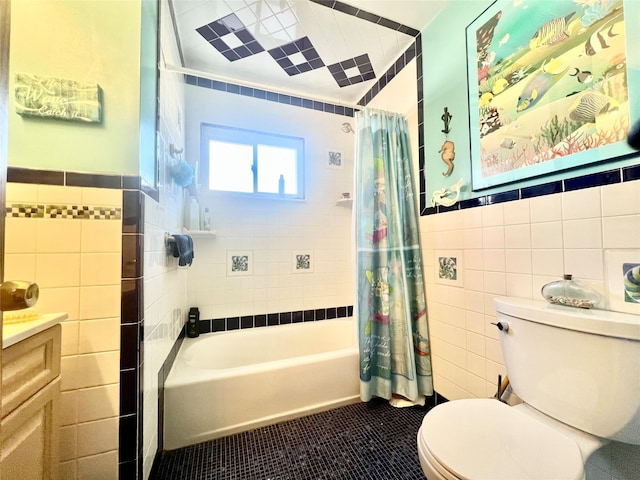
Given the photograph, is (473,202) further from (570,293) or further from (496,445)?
(496,445)

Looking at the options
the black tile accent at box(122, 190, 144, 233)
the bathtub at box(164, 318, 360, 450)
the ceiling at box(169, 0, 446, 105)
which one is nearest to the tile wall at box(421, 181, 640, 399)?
the bathtub at box(164, 318, 360, 450)

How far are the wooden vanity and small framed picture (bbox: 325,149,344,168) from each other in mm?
2049

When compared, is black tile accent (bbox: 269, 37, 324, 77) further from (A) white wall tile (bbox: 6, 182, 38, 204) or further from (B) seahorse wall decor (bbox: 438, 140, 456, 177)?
(A) white wall tile (bbox: 6, 182, 38, 204)

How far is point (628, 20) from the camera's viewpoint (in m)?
0.81

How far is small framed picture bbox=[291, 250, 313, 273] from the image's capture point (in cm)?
222

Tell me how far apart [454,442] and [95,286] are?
1.26 meters

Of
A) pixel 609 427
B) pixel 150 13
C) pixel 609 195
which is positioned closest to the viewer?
pixel 609 427

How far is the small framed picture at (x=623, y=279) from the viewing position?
0.79 m

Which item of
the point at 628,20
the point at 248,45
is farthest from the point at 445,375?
the point at 248,45

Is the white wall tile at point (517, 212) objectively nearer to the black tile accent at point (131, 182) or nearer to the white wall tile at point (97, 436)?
the black tile accent at point (131, 182)

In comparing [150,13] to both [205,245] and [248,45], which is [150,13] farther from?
[205,245]

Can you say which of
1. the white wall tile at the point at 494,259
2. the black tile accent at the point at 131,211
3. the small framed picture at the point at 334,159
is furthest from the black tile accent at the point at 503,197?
the black tile accent at the point at 131,211

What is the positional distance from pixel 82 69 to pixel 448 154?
169 centimetres

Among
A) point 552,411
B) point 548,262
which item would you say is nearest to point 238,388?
point 552,411
